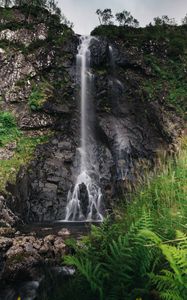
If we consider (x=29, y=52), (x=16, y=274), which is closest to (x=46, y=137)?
(x=29, y=52)

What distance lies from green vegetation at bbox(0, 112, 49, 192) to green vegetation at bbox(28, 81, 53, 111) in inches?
52.0

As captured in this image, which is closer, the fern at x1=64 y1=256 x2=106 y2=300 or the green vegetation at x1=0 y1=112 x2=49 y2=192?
the fern at x1=64 y1=256 x2=106 y2=300

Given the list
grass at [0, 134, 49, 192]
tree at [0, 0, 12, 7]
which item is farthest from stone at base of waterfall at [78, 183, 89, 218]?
tree at [0, 0, 12, 7]

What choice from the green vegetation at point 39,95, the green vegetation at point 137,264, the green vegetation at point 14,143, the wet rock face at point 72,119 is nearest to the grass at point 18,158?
the green vegetation at point 14,143

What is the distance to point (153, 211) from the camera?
417cm

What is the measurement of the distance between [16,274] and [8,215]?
18.5 ft

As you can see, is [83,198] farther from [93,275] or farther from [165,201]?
[93,275]

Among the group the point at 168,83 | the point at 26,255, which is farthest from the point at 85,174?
the point at 26,255

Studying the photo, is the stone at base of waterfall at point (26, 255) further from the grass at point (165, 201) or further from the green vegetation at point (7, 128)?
the green vegetation at point (7, 128)

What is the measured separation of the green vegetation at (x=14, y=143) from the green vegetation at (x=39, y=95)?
1.32 m

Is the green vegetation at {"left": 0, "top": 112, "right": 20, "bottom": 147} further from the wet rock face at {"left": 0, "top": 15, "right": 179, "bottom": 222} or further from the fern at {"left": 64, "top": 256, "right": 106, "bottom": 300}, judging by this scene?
the fern at {"left": 64, "top": 256, "right": 106, "bottom": 300}

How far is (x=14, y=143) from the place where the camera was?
17.2m

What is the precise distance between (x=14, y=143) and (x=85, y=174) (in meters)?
3.67

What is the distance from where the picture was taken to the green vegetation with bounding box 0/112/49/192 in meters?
15.0
